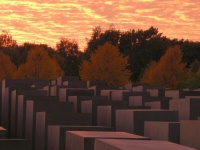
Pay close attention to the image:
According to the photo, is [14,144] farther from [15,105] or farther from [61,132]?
[15,105]

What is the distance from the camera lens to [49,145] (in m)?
19.0

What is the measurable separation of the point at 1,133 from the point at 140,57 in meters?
71.1

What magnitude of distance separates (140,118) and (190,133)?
14.6ft

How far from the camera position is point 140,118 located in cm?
1800

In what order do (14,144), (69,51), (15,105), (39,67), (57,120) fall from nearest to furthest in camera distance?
1. (14,144)
2. (57,120)
3. (15,105)
4. (39,67)
5. (69,51)

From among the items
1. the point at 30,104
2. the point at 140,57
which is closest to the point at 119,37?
the point at 140,57

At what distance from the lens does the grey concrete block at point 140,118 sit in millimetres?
17969

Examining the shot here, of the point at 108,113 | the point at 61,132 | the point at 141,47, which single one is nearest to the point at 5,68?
the point at 141,47

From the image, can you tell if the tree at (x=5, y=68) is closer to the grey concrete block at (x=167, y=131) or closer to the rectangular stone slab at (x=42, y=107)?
the rectangular stone slab at (x=42, y=107)

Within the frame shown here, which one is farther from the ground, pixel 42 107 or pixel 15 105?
pixel 42 107

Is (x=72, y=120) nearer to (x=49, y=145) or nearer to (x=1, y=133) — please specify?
(x=49, y=145)

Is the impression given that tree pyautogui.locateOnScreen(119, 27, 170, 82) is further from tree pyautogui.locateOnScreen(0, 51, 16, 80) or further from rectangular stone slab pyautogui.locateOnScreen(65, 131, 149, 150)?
rectangular stone slab pyautogui.locateOnScreen(65, 131, 149, 150)

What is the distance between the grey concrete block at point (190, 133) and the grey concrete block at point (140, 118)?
12.8 ft

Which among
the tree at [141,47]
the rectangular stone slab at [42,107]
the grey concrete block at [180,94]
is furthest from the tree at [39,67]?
the rectangular stone slab at [42,107]
